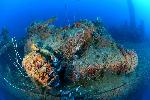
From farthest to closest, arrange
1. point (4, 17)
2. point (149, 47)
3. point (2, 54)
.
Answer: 1. point (4, 17)
2. point (149, 47)
3. point (2, 54)

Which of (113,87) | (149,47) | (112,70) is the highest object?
(149,47)

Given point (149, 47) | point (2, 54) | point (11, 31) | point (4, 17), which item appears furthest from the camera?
point (4, 17)

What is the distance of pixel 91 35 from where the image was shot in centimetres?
539

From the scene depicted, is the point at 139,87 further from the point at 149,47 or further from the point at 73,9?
the point at 73,9

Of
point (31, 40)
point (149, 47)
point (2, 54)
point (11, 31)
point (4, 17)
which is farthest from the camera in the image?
point (4, 17)

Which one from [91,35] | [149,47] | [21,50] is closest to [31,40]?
[21,50]

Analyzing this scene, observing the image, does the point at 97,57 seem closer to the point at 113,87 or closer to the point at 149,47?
the point at 113,87

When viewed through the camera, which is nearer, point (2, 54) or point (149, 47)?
point (2, 54)

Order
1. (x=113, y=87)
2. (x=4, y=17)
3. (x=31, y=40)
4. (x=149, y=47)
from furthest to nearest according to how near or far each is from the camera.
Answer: (x=4, y=17), (x=149, y=47), (x=31, y=40), (x=113, y=87)

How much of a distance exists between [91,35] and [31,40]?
106 cm

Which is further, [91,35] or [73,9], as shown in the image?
[73,9]

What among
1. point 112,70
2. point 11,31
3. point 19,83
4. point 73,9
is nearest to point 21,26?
point 11,31

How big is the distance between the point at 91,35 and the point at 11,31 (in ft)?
7.72

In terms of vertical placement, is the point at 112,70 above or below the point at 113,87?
above
